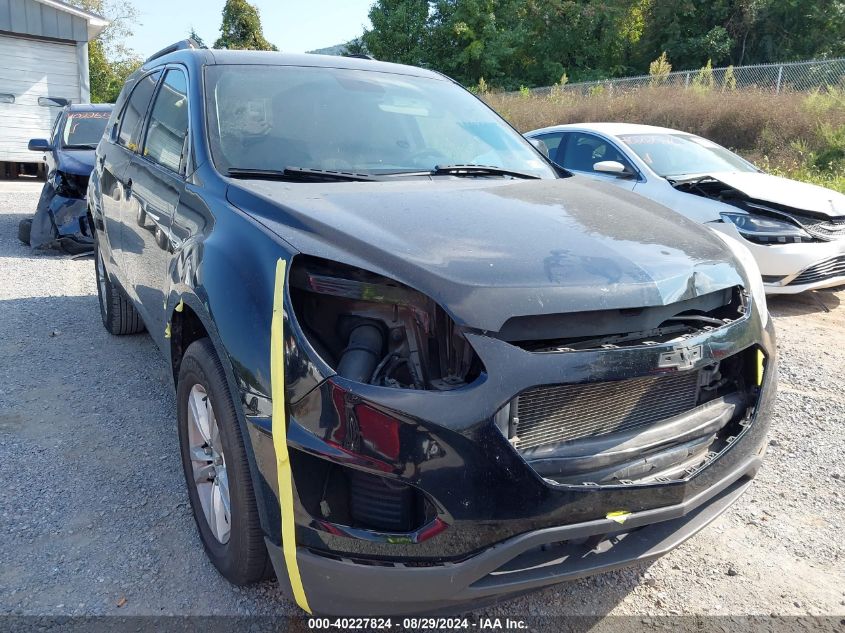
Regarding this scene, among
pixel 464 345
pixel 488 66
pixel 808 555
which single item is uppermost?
pixel 488 66

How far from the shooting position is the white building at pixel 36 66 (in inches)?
A: 651

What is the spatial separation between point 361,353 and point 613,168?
17.8 ft

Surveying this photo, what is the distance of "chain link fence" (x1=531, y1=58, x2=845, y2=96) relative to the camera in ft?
46.1

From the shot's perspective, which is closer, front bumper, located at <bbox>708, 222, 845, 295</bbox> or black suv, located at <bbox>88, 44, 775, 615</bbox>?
black suv, located at <bbox>88, 44, 775, 615</bbox>

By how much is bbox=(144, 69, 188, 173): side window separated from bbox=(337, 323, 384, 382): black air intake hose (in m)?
1.50

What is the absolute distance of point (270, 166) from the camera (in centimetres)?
292

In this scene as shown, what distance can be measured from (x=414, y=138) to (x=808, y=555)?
248 cm

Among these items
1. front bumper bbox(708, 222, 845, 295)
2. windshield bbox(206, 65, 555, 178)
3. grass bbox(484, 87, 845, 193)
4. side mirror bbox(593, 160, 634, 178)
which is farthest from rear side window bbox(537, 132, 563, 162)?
grass bbox(484, 87, 845, 193)

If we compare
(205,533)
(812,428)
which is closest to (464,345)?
(205,533)

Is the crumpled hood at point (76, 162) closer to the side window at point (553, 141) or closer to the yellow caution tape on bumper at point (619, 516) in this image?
the side window at point (553, 141)

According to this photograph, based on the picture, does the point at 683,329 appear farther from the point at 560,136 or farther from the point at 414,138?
the point at 560,136

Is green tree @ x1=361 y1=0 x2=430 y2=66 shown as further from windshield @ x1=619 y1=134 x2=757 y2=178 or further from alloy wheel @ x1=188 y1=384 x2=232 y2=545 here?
alloy wheel @ x1=188 y1=384 x2=232 y2=545

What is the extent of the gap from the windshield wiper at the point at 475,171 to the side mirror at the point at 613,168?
148 inches

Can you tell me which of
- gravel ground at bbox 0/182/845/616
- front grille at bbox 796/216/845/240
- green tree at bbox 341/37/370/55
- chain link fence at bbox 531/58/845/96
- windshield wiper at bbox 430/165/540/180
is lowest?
gravel ground at bbox 0/182/845/616
